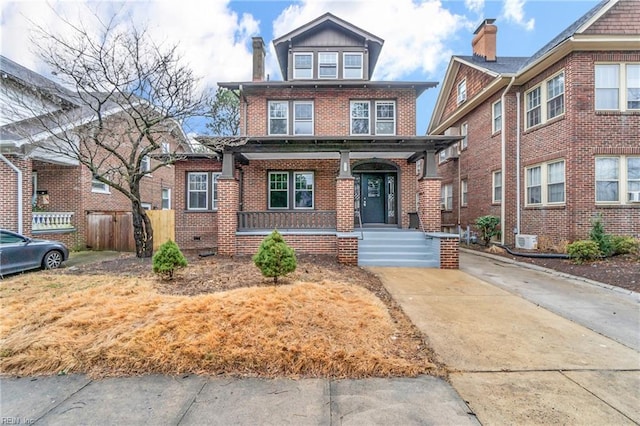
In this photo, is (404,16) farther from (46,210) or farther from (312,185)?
(46,210)

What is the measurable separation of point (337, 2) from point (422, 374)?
544 inches

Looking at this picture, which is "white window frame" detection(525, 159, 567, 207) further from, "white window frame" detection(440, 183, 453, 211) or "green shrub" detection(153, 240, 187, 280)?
"green shrub" detection(153, 240, 187, 280)

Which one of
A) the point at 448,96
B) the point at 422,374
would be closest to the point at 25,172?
the point at 422,374

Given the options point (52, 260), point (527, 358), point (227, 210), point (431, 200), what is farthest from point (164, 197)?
point (527, 358)

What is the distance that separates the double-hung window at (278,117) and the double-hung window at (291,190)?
1741mm

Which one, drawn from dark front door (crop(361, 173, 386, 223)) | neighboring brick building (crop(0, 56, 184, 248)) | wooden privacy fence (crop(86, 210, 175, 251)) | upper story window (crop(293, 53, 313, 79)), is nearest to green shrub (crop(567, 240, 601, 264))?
dark front door (crop(361, 173, 386, 223))

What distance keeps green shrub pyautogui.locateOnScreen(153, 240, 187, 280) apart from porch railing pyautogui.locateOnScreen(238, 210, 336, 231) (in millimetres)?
4163

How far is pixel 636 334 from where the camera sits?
405 cm

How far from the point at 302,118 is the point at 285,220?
4.38 metres

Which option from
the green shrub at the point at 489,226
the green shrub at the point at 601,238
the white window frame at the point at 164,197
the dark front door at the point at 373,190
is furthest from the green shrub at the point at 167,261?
the white window frame at the point at 164,197

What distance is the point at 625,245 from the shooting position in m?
9.17

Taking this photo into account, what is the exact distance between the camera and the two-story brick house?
11.6m

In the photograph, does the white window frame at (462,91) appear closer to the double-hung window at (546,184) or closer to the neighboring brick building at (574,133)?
the neighboring brick building at (574,133)

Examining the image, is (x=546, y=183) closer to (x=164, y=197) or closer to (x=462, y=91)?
(x=462, y=91)
